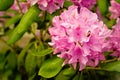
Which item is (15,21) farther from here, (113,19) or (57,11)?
(113,19)

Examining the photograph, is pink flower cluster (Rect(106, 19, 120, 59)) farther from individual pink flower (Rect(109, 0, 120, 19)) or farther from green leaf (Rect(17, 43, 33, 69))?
green leaf (Rect(17, 43, 33, 69))

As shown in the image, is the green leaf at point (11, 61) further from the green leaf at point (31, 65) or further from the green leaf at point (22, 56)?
the green leaf at point (31, 65)

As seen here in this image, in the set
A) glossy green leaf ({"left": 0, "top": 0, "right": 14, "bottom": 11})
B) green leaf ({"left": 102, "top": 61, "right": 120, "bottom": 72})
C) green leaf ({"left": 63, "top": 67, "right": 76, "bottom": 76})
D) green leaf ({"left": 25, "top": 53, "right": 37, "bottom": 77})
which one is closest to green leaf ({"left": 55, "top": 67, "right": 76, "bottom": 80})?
green leaf ({"left": 63, "top": 67, "right": 76, "bottom": 76})

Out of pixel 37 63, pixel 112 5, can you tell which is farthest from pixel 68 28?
pixel 37 63

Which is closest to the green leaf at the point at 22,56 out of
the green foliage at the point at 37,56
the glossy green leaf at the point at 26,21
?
the green foliage at the point at 37,56

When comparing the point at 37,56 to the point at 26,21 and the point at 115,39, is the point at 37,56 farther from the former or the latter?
the point at 115,39

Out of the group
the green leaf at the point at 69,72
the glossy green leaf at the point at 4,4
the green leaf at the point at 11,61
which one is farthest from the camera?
the green leaf at the point at 11,61
